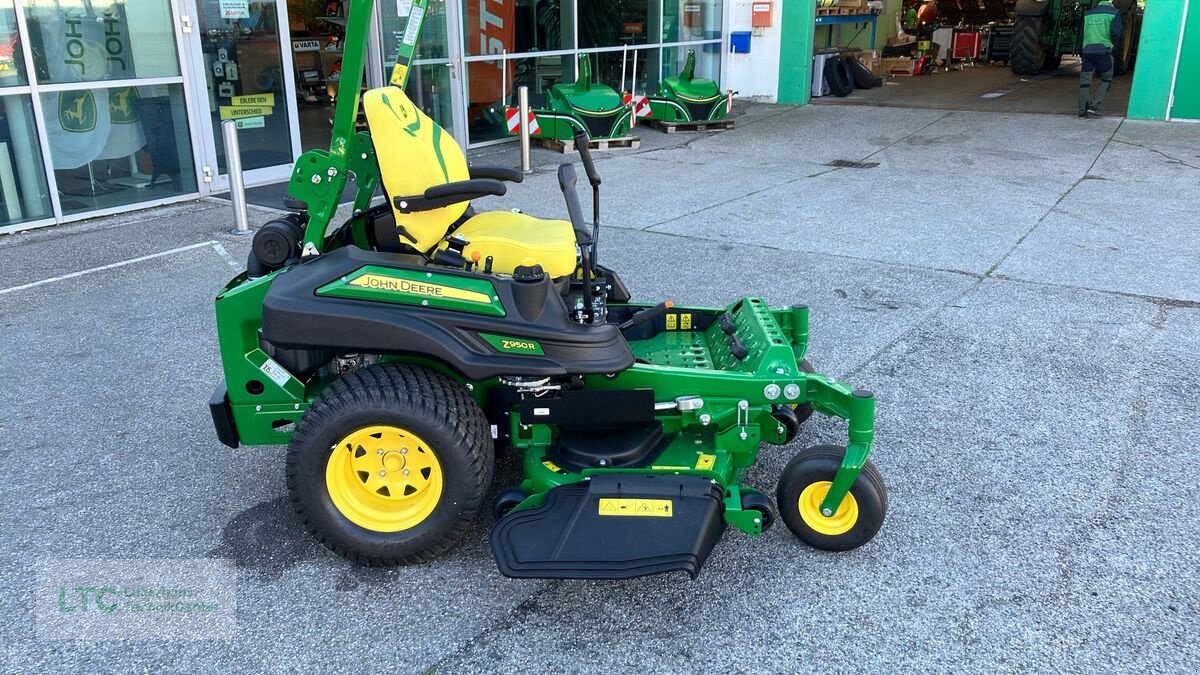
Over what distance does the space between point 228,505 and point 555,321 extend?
1.46 meters

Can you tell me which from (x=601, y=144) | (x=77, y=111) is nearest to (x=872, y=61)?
(x=601, y=144)

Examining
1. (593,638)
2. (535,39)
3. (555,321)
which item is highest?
(535,39)

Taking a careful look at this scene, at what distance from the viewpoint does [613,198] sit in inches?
324

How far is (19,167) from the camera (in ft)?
23.2

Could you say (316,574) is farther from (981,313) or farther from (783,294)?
(981,313)

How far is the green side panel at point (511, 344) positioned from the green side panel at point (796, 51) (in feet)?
40.7

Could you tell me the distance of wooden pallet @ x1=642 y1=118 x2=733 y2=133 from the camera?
11688 millimetres

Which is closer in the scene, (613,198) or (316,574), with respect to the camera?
(316,574)

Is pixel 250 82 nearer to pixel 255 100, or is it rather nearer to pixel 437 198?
pixel 255 100

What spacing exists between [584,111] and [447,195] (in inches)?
297

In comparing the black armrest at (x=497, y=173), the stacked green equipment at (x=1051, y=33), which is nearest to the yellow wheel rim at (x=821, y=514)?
the black armrest at (x=497, y=173)

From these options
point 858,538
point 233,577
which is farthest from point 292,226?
point 858,538

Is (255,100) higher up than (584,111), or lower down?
higher up

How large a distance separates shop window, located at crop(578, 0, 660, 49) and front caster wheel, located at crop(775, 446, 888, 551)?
1007 cm
